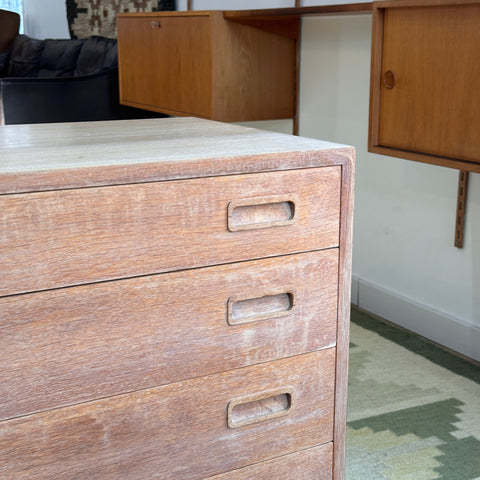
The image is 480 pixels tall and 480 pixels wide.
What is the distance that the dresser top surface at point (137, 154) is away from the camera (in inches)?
40.0

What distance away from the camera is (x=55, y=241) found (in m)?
1.03

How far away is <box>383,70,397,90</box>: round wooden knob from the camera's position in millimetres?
1880

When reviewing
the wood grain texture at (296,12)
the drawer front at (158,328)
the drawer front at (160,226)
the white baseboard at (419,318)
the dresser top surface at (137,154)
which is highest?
the wood grain texture at (296,12)

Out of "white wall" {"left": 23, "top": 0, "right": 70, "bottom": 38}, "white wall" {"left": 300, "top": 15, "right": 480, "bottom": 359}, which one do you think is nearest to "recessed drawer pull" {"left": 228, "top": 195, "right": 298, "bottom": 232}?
"white wall" {"left": 300, "top": 15, "right": 480, "bottom": 359}

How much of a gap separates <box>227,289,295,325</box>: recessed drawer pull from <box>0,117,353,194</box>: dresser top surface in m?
0.23

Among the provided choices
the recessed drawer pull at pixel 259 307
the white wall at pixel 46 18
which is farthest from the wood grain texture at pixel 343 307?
the white wall at pixel 46 18

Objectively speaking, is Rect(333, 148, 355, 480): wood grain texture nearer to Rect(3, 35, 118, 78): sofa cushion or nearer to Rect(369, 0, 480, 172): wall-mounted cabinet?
Rect(369, 0, 480, 172): wall-mounted cabinet

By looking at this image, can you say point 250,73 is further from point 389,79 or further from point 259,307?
point 259,307

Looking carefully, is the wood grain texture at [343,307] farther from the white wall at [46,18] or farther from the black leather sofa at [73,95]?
the white wall at [46,18]

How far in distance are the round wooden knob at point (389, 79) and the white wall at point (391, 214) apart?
0.51 meters

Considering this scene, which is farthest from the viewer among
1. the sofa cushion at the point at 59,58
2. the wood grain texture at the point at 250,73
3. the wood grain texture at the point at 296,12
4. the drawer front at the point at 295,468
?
the sofa cushion at the point at 59,58

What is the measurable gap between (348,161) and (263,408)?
46 centimetres

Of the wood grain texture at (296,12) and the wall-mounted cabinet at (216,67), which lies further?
the wall-mounted cabinet at (216,67)

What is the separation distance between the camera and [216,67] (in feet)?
8.86
